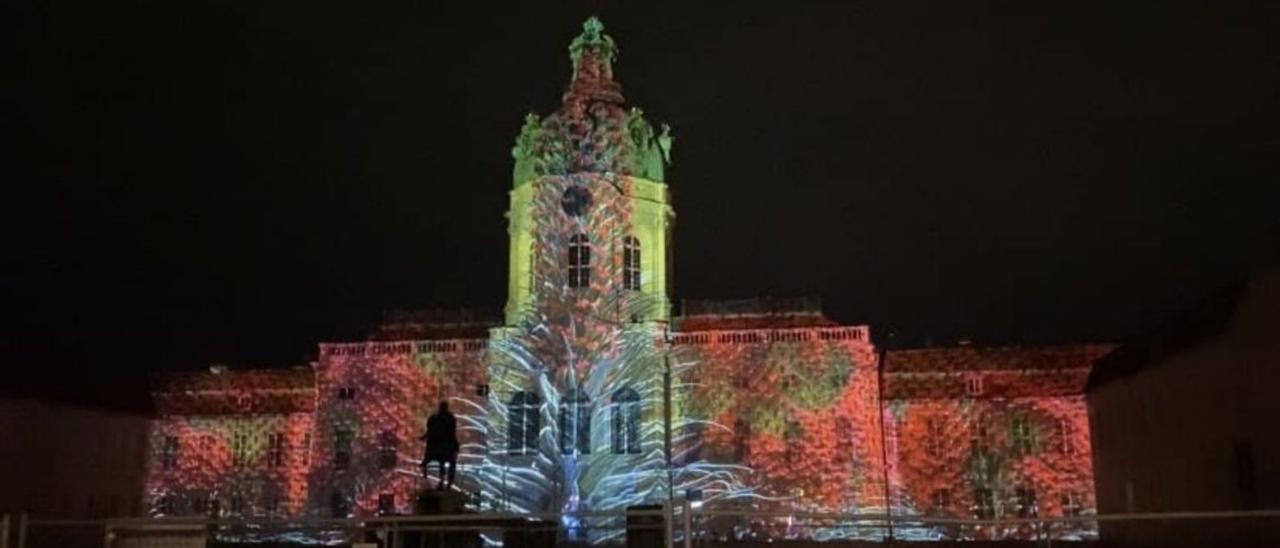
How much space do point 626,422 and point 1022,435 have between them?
16399 millimetres

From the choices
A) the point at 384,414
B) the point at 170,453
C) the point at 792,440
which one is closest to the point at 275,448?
the point at 170,453

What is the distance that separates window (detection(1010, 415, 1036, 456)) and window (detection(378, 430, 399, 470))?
25.6m

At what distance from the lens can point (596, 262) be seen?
50.7m

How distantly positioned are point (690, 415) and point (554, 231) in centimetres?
945

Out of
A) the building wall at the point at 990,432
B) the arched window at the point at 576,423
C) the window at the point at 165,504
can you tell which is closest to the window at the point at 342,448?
the window at the point at 165,504

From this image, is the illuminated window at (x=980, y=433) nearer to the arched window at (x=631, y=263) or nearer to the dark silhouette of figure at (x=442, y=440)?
the arched window at (x=631, y=263)

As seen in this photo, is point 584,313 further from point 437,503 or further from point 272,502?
point 437,503

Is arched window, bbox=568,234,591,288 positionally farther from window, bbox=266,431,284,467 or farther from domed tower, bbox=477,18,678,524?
window, bbox=266,431,284,467

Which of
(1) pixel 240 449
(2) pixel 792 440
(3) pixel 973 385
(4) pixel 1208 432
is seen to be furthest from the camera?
(1) pixel 240 449

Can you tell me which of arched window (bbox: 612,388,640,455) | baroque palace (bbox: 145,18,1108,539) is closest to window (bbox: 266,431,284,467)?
baroque palace (bbox: 145,18,1108,539)

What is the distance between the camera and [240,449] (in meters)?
54.6

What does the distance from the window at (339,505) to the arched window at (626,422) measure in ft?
39.5

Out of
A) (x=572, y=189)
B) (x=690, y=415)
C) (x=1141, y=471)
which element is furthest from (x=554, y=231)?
(x=1141, y=471)

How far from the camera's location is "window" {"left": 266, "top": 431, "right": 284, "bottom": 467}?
54156 millimetres
